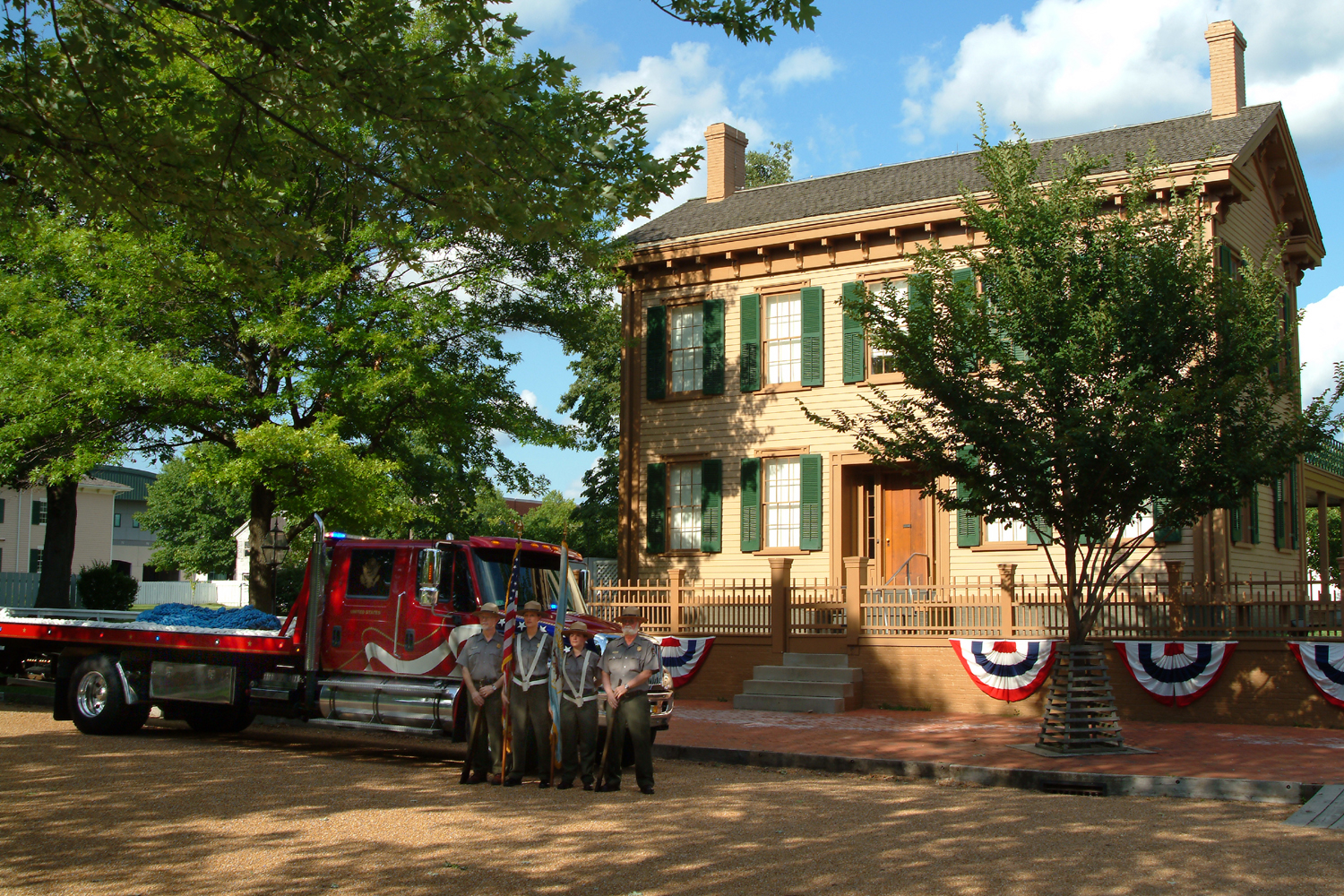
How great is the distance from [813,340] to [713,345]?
2025mm

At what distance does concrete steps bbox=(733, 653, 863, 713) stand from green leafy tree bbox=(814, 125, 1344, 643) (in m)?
5.04

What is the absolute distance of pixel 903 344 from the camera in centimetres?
1282

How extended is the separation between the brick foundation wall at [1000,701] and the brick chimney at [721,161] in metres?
11.2

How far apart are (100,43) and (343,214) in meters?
11.3

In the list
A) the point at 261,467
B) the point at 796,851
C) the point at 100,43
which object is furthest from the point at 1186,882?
the point at 261,467

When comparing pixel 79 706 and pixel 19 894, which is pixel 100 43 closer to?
pixel 19 894

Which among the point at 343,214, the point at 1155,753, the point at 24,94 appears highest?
the point at 343,214

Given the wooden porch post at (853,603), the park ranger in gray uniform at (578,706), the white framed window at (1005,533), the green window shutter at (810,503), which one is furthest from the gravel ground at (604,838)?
the green window shutter at (810,503)

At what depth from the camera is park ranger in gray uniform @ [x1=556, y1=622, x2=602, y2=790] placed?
10.4 m

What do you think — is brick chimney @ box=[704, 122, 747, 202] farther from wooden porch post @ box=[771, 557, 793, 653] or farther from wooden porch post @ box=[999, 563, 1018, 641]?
wooden porch post @ box=[999, 563, 1018, 641]

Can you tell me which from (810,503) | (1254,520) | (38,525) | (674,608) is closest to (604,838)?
(674,608)

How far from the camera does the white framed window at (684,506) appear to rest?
22.3 m

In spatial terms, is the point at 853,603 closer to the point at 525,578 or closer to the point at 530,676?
the point at 525,578

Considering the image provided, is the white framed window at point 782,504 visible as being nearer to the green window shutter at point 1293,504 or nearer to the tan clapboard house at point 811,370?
the tan clapboard house at point 811,370
